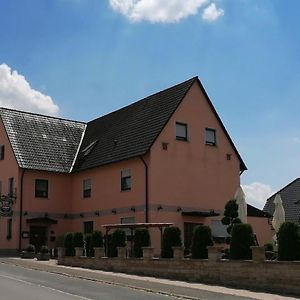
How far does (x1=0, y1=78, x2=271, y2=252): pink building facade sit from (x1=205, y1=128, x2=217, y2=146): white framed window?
→ 75 mm

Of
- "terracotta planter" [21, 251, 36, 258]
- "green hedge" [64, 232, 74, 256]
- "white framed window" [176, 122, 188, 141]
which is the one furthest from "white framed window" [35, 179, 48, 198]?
"white framed window" [176, 122, 188, 141]

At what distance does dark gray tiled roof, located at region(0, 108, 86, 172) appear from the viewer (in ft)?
134

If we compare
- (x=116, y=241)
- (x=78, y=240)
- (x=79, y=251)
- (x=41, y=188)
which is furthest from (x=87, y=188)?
(x=116, y=241)

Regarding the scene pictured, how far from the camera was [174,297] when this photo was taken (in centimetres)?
1620

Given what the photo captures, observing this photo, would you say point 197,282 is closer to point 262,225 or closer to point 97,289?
point 97,289

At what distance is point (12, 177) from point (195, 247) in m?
22.6

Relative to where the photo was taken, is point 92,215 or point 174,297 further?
point 92,215

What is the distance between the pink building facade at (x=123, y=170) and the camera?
3428 cm

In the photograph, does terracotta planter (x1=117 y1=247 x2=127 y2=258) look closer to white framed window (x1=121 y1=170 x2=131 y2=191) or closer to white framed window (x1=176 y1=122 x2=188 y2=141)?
white framed window (x1=121 y1=170 x2=131 y2=191)

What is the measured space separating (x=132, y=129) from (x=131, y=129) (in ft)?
0.57

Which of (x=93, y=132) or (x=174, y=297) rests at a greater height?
(x=93, y=132)

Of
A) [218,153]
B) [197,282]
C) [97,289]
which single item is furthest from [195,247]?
[218,153]

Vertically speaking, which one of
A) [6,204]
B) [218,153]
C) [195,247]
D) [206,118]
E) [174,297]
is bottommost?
[174,297]

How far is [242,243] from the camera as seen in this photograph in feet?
65.2
